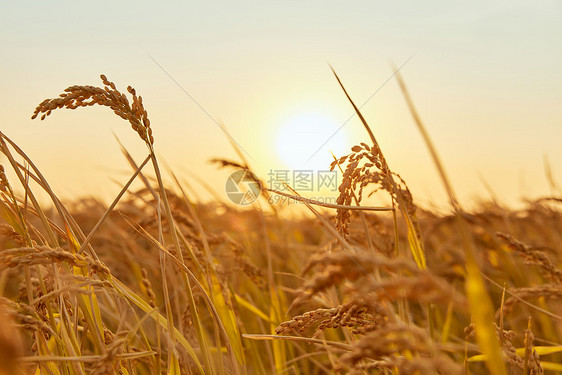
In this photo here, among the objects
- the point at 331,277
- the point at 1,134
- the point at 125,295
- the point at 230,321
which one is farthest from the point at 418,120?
the point at 230,321

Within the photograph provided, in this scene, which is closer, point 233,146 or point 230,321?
point 230,321

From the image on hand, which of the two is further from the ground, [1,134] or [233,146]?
[233,146]

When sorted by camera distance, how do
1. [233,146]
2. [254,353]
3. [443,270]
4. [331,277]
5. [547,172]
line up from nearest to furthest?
[331,277], [254,353], [233,146], [547,172], [443,270]

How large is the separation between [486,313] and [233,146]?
1.63 m

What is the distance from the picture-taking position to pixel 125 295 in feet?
4.07

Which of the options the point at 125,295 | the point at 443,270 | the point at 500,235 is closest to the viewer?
the point at 125,295

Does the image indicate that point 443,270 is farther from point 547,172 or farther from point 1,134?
point 1,134

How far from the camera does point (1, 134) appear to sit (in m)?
1.33

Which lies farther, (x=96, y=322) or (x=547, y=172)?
(x=547, y=172)

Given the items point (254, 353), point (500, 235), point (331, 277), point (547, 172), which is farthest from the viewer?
point (547, 172)

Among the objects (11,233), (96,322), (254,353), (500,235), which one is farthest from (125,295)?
(500,235)

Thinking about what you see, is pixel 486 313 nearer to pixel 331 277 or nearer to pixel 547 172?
pixel 331 277

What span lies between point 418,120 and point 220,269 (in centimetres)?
139

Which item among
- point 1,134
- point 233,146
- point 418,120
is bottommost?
point 418,120
